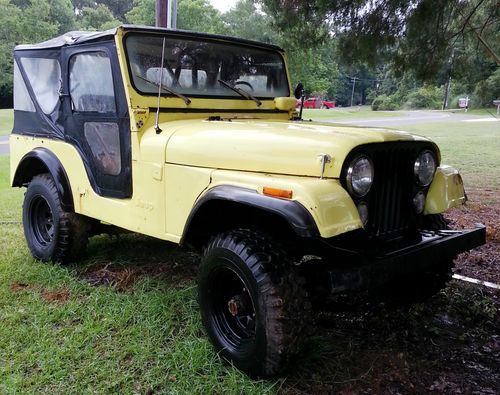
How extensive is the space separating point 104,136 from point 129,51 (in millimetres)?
610

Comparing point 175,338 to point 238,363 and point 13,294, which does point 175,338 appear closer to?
point 238,363

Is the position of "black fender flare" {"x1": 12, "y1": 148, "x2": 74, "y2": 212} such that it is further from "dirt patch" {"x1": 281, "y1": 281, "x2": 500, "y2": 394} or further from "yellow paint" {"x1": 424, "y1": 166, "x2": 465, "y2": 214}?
"yellow paint" {"x1": 424, "y1": 166, "x2": 465, "y2": 214}

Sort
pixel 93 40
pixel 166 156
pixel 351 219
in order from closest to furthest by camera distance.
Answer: pixel 351 219 → pixel 166 156 → pixel 93 40

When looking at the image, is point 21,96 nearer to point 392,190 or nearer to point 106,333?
point 106,333

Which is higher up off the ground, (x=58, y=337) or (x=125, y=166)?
(x=125, y=166)

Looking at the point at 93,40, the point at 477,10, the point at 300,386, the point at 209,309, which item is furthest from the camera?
the point at 477,10

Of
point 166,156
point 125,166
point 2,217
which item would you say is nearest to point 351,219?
point 166,156

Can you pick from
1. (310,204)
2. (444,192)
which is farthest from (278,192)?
(444,192)

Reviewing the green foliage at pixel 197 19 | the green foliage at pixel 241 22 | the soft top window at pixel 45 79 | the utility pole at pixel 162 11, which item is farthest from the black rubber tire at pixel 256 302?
the green foliage at pixel 197 19

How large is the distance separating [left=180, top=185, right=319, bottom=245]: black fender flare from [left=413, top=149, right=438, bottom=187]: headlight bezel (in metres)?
0.98

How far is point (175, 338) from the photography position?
3.11 meters

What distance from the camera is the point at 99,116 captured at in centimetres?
362

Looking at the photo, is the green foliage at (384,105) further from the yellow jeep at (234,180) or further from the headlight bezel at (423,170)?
the headlight bezel at (423,170)

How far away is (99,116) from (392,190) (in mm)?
2059
